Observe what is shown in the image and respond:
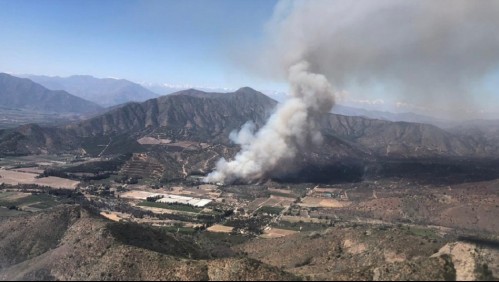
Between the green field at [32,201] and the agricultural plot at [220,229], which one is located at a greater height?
the agricultural plot at [220,229]

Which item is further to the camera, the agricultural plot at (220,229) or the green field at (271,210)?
the green field at (271,210)

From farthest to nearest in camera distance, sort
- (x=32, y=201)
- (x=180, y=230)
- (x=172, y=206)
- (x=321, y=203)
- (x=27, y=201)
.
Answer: (x=321, y=203) → (x=172, y=206) → (x=32, y=201) → (x=27, y=201) → (x=180, y=230)

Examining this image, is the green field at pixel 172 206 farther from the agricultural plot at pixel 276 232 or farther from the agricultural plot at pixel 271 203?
the agricultural plot at pixel 276 232

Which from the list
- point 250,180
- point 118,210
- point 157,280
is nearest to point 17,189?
point 118,210

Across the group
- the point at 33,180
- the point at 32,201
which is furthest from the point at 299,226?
the point at 33,180

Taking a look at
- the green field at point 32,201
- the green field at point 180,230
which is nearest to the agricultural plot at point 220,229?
the green field at point 180,230

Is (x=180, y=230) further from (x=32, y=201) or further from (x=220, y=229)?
(x=32, y=201)

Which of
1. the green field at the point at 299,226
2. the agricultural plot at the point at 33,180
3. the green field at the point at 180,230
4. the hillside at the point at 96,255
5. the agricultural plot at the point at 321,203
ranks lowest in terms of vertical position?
the green field at the point at 180,230

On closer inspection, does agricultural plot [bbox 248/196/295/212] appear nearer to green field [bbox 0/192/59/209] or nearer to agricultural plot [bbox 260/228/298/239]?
agricultural plot [bbox 260/228/298/239]
